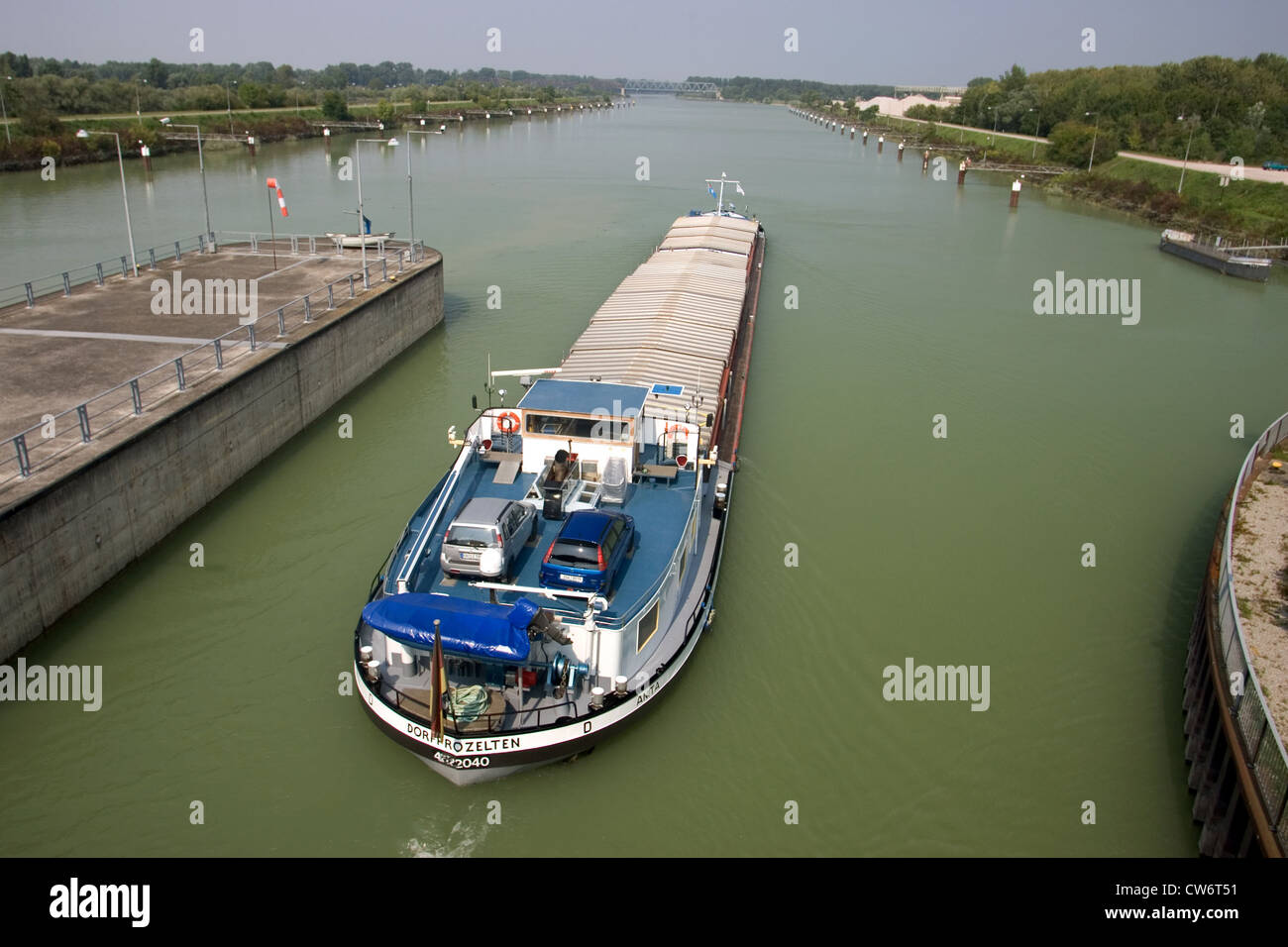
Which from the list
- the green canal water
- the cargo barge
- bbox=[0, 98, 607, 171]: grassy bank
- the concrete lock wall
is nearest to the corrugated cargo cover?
the cargo barge

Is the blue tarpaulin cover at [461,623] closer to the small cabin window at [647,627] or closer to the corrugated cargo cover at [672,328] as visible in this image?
the small cabin window at [647,627]

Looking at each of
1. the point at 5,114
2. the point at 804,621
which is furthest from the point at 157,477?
the point at 5,114

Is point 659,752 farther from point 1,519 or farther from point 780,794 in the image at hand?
point 1,519

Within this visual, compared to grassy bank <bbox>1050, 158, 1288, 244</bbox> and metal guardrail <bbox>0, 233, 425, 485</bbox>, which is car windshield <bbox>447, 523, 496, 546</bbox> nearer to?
metal guardrail <bbox>0, 233, 425, 485</bbox>

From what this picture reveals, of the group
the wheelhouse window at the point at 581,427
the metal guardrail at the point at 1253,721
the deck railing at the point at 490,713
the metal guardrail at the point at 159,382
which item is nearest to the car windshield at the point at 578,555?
the deck railing at the point at 490,713
